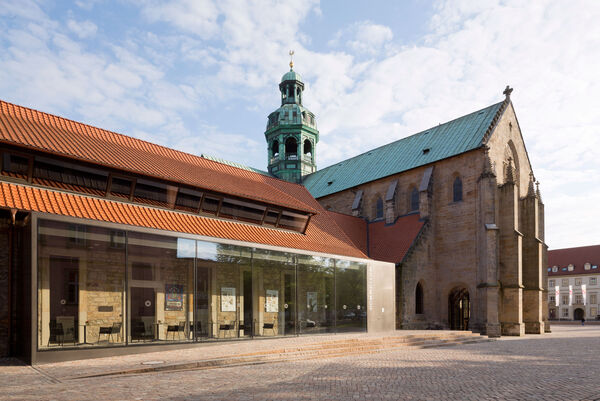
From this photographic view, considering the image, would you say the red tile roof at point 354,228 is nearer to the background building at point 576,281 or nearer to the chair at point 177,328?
the chair at point 177,328

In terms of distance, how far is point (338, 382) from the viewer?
11094mm

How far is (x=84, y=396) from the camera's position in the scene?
30.0ft

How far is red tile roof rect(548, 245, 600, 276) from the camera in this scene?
80062 millimetres

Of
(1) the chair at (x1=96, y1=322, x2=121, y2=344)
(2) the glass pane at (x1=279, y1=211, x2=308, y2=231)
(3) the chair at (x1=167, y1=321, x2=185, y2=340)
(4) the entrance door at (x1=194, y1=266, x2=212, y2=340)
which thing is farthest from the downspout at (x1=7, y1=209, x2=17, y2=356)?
(2) the glass pane at (x1=279, y1=211, x2=308, y2=231)

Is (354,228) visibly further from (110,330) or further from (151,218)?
(110,330)

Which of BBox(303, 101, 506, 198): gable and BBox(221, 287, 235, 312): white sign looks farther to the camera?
BBox(303, 101, 506, 198): gable

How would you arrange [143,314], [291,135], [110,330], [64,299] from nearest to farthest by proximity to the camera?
[64,299], [110,330], [143,314], [291,135]

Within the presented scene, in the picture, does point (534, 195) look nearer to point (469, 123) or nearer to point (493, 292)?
point (469, 123)

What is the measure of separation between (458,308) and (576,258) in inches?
2267

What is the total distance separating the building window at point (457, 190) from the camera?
115 ft

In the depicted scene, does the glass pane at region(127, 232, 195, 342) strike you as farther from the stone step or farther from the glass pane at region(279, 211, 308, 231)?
the glass pane at region(279, 211, 308, 231)

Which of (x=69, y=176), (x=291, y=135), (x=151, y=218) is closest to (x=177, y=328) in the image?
(x=151, y=218)

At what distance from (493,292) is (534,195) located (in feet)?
34.9

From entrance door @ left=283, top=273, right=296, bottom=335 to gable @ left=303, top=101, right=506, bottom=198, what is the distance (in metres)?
19.4
